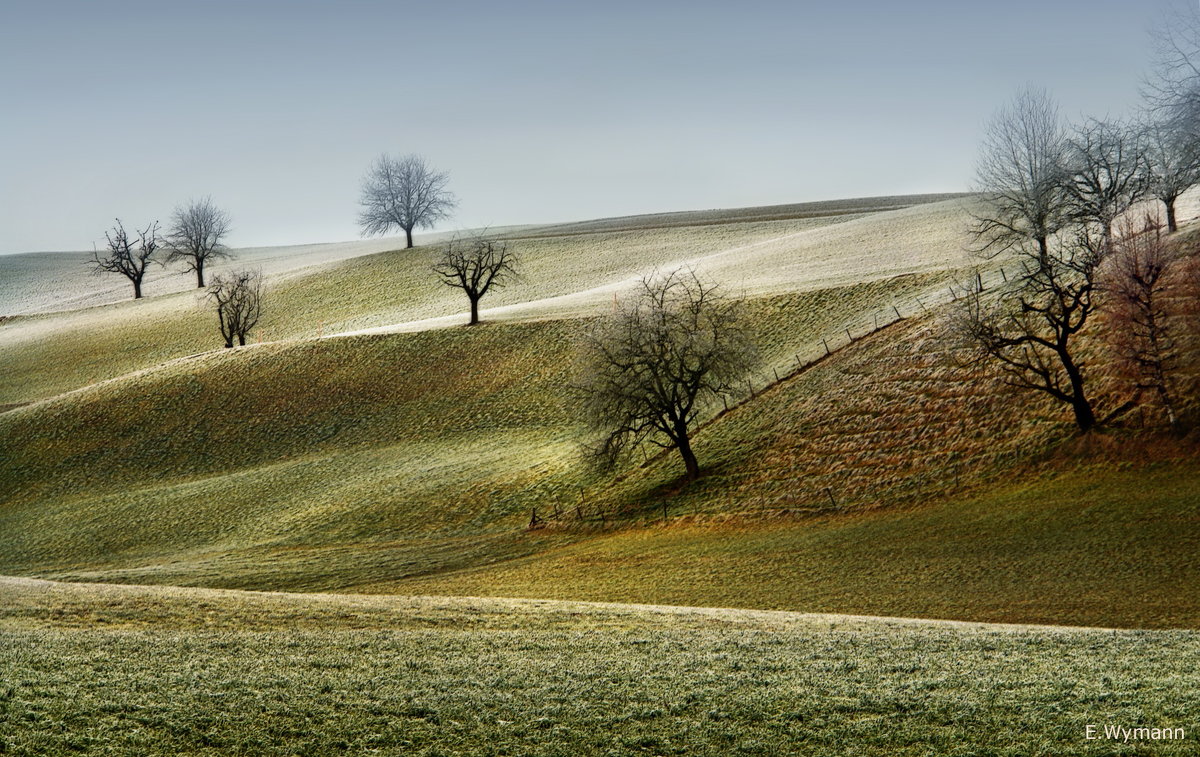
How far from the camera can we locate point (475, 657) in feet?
53.0

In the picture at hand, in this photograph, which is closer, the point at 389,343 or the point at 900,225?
the point at 389,343

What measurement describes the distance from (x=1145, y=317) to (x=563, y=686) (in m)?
30.7

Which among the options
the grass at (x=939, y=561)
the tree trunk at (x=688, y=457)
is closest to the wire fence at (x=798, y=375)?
the grass at (x=939, y=561)

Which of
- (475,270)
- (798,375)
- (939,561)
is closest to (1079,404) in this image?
(939,561)

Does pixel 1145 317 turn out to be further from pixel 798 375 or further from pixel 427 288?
pixel 427 288

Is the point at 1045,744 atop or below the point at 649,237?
below

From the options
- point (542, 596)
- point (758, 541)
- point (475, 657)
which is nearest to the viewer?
point (475, 657)

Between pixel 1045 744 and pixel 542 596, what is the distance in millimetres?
19536

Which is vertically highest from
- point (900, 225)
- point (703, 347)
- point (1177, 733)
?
point (900, 225)

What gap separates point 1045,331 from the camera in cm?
4109

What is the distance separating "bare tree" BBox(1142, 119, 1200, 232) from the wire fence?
9252 mm

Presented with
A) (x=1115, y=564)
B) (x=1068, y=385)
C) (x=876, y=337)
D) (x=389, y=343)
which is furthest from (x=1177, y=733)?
(x=389, y=343)

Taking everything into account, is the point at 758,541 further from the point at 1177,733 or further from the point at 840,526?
the point at 1177,733

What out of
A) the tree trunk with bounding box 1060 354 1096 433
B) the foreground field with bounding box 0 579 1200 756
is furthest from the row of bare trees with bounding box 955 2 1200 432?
the foreground field with bounding box 0 579 1200 756
